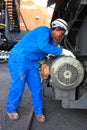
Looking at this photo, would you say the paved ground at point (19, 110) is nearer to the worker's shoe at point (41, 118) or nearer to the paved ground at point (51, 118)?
the paved ground at point (51, 118)

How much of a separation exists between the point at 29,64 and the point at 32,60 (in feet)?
0.24

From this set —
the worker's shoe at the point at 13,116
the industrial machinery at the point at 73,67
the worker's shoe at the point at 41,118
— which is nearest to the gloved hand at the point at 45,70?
the industrial machinery at the point at 73,67

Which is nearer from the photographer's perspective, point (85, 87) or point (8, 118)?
point (85, 87)

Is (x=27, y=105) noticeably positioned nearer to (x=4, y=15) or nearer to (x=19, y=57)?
(x=19, y=57)

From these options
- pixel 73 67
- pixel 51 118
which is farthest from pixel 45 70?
pixel 51 118

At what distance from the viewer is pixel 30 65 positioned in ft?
17.9

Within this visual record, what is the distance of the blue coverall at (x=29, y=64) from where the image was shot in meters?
5.36

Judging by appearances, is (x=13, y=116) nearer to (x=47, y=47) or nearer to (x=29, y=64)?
(x=29, y=64)

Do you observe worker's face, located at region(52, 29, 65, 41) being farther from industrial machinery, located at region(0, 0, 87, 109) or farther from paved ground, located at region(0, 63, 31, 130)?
paved ground, located at region(0, 63, 31, 130)

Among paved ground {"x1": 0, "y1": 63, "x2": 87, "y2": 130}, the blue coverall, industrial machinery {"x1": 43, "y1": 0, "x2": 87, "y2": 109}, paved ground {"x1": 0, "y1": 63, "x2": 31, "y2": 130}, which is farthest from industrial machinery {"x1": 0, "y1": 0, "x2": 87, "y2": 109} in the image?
paved ground {"x1": 0, "y1": 63, "x2": 31, "y2": 130}

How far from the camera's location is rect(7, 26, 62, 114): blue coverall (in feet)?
17.6

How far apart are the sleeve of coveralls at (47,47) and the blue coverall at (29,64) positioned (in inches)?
1.1

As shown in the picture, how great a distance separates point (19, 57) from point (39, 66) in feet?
1.09

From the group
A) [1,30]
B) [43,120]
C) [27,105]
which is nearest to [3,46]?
[1,30]
